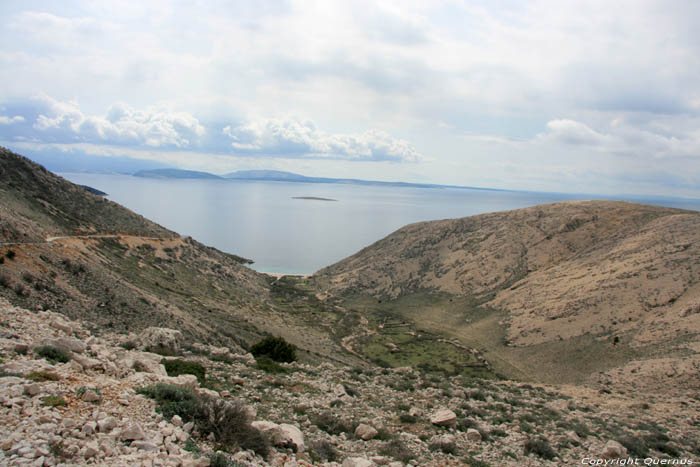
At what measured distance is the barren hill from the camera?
115 ft

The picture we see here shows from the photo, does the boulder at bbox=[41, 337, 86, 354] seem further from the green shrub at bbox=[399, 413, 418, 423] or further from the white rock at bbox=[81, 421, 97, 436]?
the green shrub at bbox=[399, 413, 418, 423]

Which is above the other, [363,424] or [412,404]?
[363,424]

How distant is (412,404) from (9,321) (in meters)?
12.9

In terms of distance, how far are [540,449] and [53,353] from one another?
40.6 ft

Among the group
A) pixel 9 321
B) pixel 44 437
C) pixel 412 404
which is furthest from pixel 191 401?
pixel 412 404

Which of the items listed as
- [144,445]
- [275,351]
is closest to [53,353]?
[144,445]

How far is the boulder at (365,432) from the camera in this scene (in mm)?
9700

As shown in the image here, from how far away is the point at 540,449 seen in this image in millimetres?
10570

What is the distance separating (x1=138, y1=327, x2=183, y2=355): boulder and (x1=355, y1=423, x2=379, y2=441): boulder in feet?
25.6

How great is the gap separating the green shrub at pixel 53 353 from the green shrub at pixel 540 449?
11.7 meters

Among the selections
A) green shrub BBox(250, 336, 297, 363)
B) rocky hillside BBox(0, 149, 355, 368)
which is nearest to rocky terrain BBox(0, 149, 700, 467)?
rocky hillside BBox(0, 149, 355, 368)

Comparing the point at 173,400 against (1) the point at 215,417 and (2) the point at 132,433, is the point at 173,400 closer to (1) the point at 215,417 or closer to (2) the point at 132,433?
(1) the point at 215,417

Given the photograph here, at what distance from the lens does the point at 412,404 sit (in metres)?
13.8

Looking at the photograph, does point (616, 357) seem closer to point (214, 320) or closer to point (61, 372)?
point (214, 320)
